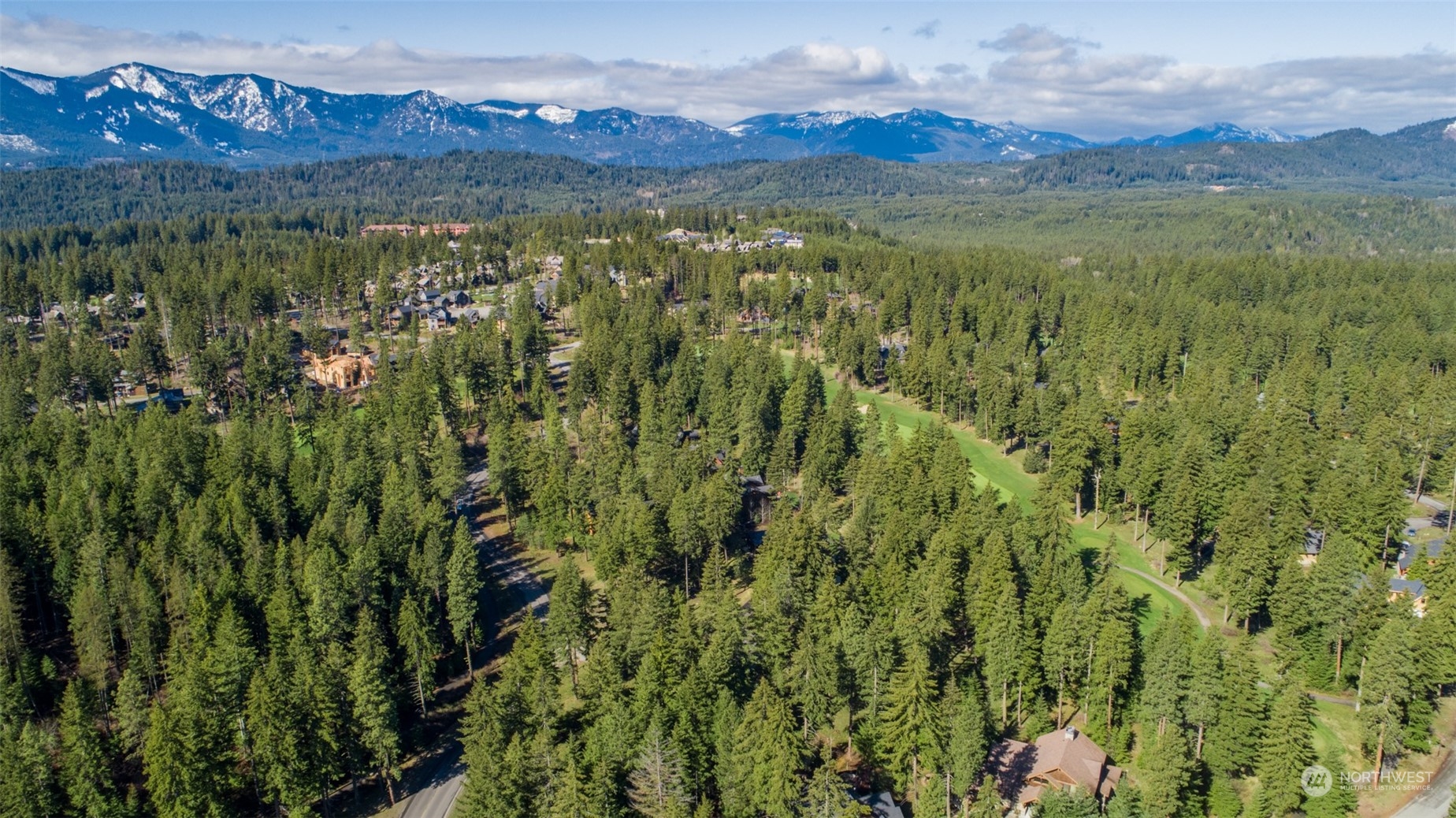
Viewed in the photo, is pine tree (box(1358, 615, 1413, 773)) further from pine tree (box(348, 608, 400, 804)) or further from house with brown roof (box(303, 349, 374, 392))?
house with brown roof (box(303, 349, 374, 392))

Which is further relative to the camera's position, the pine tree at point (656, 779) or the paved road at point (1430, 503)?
the paved road at point (1430, 503)

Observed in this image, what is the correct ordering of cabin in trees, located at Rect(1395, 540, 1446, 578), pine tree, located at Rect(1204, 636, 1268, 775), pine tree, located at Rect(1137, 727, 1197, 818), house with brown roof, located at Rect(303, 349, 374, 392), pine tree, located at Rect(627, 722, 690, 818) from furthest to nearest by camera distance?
house with brown roof, located at Rect(303, 349, 374, 392)
cabin in trees, located at Rect(1395, 540, 1446, 578)
pine tree, located at Rect(1204, 636, 1268, 775)
pine tree, located at Rect(627, 722, 690, 818)
pine tree, located at Rect(1137, 727, 1197, 818)

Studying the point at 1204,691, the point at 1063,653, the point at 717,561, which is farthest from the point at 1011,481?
the point at 1204,691

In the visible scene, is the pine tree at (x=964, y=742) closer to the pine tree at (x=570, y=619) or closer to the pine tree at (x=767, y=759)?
the pine tree at (x=767, y=759)

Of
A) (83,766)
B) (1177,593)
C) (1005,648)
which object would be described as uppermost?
(1005,648)

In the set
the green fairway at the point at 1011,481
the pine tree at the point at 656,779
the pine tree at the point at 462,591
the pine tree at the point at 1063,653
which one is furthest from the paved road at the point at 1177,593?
the pine tree at the point at 462,591

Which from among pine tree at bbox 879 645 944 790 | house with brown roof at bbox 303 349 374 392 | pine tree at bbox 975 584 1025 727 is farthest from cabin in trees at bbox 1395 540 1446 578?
house with brown roof at bbox 303 349 374 392

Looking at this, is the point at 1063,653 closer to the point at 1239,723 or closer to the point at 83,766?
the point at 1239,723
